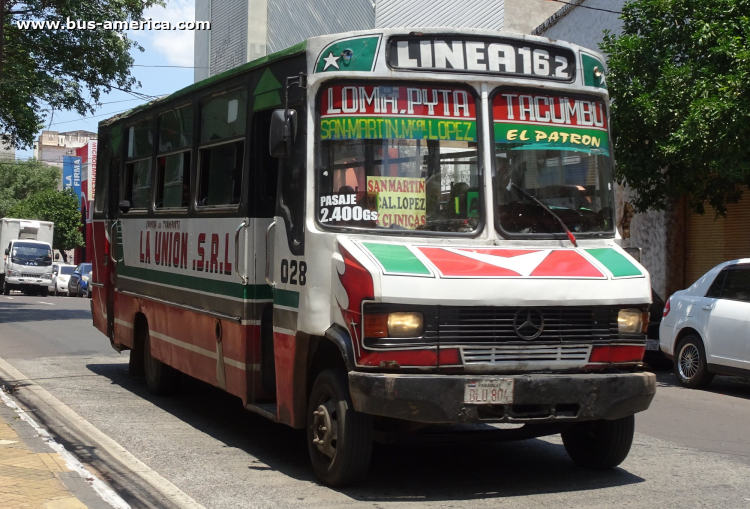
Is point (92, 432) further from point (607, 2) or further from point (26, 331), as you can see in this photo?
point (607, 2)

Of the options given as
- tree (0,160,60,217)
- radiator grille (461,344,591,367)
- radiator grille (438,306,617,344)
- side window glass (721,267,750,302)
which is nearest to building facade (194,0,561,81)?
side window glass (721,267,750,302)

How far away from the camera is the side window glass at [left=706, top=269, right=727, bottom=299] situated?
12430 mm

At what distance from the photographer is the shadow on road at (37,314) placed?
23.3 metres

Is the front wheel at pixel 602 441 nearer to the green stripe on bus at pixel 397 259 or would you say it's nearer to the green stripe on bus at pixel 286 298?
the green stripe on bus at pixel 397 259

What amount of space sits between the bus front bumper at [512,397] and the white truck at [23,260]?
1577 inches

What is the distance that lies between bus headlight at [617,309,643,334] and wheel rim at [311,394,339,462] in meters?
1.92

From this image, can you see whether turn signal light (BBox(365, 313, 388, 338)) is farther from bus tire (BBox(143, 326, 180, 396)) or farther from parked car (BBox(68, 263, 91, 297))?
parked car (BBox(68, 263, 91, 297))

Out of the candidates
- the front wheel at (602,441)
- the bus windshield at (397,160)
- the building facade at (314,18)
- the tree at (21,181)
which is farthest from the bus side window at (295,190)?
the tree at (21,181)

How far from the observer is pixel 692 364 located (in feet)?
41.7

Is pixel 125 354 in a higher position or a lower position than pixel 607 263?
lower

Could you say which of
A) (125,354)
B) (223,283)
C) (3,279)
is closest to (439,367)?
→ (223,283)

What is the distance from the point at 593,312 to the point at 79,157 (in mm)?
76625

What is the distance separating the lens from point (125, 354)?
602 inches

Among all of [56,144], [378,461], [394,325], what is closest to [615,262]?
[394,325]
